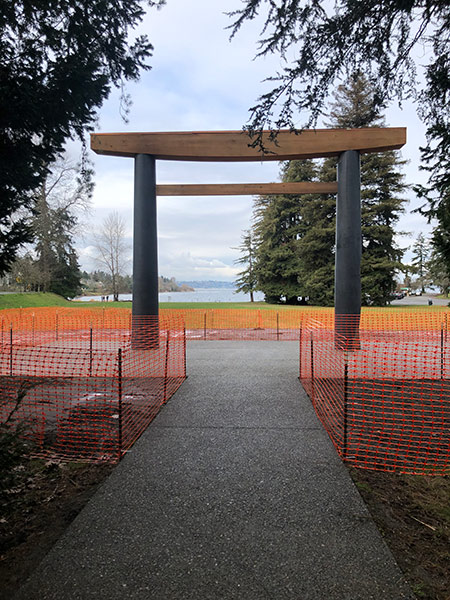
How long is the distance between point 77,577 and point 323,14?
5.61 metres

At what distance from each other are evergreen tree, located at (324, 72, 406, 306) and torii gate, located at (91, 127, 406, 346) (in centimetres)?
1509

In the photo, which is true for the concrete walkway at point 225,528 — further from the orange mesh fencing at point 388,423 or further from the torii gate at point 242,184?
the torii gate at point 242,184

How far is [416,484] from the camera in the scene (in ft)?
11.1

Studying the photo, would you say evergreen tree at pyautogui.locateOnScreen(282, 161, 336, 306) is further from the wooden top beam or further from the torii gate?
the wooden top beam

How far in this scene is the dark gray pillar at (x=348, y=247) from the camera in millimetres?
9599

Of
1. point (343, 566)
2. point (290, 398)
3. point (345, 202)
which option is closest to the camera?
point (343, 566)

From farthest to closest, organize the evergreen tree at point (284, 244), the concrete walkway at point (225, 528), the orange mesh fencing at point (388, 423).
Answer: the evergreen tree at point (284, 244) < the orange mesh fencing at point (388, 423) < the concrete walkway at point (225, 528)

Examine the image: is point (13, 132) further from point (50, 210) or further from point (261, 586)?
point (50, 210)

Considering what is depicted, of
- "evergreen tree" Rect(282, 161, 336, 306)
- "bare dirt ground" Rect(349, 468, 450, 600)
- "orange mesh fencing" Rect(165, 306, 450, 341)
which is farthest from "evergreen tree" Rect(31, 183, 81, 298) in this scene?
"bare dirt ground" Rect(349, 468, 450, 600)

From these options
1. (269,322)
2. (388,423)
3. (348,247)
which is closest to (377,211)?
(269,322)

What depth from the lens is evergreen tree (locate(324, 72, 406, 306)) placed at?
24031mm

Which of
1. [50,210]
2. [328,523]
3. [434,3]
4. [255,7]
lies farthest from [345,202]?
[50,210]

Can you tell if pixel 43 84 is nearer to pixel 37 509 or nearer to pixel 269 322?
pixel 37 509

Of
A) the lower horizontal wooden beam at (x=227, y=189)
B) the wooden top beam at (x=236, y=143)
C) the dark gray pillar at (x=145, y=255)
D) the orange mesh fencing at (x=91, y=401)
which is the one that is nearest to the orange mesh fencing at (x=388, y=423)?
the orange mesh fencing at (x=91, y=401)
